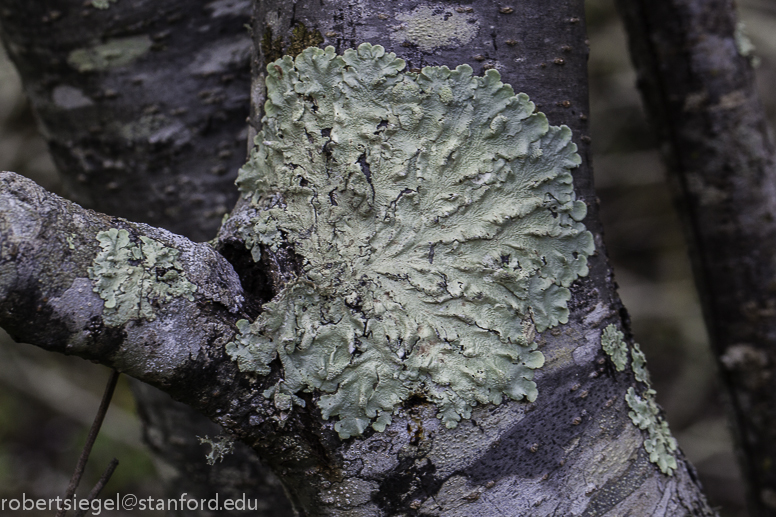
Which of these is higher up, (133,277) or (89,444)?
(133,277)

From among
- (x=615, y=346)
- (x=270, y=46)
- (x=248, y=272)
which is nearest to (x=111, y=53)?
(x=270, y=46)

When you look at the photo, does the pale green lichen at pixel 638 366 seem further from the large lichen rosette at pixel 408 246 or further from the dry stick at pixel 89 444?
the dry stick at pixel 89 444

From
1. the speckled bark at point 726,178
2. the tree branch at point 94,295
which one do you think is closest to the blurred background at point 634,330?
the speckled bark at point 726,178

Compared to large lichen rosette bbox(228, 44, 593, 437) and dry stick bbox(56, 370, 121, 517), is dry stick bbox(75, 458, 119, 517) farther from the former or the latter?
large lichen rosette bbox(228, 44, 593, 437)

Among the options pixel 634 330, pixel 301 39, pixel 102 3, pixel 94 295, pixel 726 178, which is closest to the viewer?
pixel 94 295

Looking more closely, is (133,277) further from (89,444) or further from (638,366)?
(638,366)

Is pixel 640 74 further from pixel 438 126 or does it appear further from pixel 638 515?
pixel 638 515
